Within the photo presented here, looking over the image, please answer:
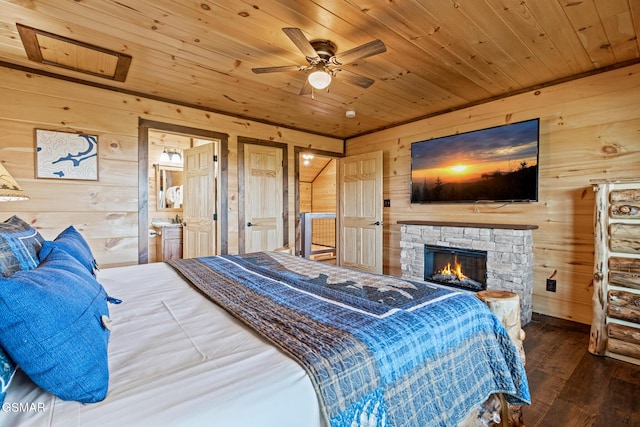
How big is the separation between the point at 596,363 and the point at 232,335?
9.15ft

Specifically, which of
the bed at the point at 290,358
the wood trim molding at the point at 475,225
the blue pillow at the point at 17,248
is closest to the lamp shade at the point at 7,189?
the blue pillow at the point at 17,248

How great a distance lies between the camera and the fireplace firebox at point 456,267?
343 cm

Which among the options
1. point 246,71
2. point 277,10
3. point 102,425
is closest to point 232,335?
point 102,425

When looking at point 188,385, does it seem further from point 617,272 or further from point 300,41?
point 617,272

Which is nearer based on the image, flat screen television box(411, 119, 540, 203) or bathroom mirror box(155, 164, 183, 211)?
flat screen television box(411, 119, 540, 203)

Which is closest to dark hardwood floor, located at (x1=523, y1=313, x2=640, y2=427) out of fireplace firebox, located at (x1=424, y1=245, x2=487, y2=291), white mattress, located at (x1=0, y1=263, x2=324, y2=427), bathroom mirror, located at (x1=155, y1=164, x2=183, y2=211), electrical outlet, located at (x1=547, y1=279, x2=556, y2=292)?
electrical outlet, located at (x1=547, y1=279, x2=556, y2=292)

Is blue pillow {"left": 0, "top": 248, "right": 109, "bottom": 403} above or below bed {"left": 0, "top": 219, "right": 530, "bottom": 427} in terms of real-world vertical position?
above

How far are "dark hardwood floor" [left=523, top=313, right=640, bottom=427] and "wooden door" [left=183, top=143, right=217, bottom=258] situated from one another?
3.51 metres

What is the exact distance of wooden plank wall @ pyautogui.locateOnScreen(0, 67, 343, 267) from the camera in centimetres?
281

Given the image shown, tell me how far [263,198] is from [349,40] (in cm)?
262

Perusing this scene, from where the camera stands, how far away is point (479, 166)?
3594mm

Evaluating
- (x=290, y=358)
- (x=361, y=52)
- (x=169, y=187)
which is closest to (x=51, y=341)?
(x=290, y=358)

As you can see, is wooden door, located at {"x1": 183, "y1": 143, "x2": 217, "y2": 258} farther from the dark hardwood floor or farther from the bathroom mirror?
the dark hardwood floor

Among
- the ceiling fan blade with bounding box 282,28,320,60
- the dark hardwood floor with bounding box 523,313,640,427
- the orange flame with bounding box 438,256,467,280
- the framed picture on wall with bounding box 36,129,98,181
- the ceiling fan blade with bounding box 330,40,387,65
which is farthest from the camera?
the orange flame with bounding box 438,256,467,280
